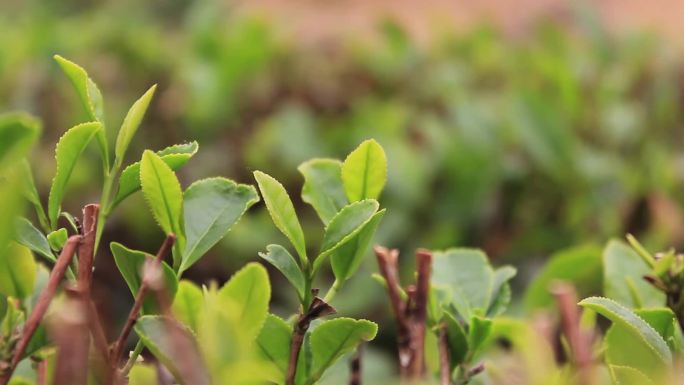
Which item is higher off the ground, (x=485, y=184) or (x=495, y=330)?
(x=495, y=330)

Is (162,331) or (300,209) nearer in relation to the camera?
A: (162,331)

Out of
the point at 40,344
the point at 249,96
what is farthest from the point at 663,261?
the point at 249,96

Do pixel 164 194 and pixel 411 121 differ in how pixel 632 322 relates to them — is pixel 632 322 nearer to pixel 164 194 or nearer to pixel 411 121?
pixel 164 194

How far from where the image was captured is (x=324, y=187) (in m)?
0.79

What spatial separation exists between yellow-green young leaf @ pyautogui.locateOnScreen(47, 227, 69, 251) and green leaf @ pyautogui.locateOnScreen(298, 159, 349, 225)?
0.58ft

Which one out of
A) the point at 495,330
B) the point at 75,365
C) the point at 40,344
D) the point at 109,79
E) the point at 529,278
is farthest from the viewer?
the point at 109,79

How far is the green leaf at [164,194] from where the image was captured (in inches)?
26.6

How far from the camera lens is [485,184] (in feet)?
7.30

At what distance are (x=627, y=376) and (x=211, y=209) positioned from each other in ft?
0.91

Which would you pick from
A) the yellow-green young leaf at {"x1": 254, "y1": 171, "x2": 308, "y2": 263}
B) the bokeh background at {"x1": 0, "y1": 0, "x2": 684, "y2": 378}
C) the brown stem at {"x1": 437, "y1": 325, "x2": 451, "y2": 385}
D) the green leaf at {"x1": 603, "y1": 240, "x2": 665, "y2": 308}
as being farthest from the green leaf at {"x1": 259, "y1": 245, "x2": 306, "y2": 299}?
the bokeh background at {"x1": 0, "y1": 0, "x2": 684, "y2": 378}

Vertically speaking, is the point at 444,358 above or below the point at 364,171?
below

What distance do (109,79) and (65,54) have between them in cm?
13

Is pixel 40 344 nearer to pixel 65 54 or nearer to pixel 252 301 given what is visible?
pixel 252 301

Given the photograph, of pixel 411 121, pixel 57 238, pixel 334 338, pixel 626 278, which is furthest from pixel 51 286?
pixel 411 121
